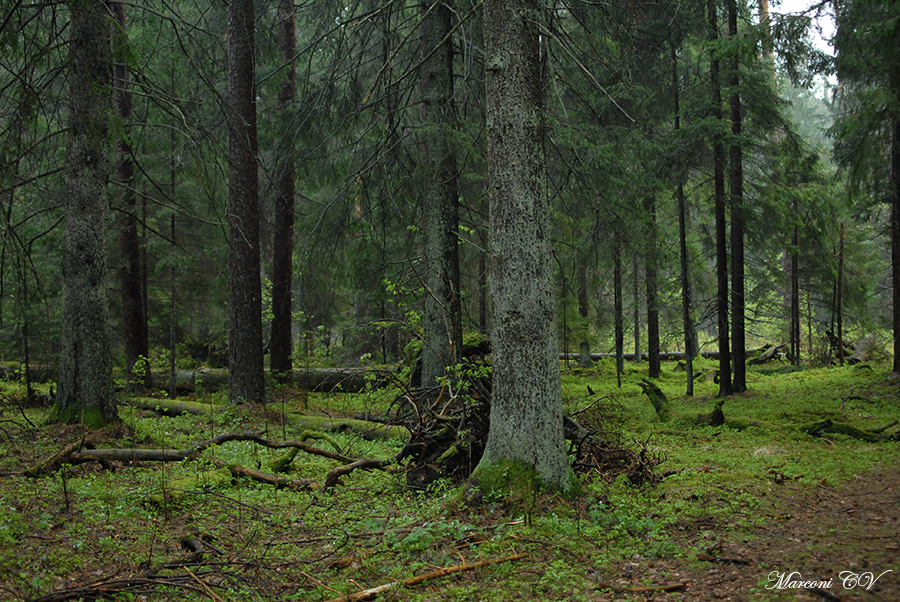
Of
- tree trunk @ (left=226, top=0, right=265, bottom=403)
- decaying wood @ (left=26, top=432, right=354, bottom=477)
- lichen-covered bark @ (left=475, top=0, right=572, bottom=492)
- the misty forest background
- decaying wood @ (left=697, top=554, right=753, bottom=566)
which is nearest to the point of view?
decaying wood @ (left=697, top=554, right=753, bottom=566)

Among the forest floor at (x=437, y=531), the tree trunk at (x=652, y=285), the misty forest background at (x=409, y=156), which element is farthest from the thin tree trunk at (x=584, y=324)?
the forest floor at (x=437, y=531)

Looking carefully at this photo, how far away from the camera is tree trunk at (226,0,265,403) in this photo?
35.2 feet

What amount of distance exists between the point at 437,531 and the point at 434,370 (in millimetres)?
4847

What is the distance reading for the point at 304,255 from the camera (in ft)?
29.6

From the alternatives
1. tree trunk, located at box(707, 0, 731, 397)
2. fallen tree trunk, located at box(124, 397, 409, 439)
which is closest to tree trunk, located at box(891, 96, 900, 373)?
tree trunk, located at box(707, 0, 731, 397)

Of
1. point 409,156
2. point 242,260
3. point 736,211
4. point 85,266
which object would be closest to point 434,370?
point 409,156

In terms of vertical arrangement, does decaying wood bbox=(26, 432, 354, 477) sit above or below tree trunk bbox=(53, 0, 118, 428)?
below

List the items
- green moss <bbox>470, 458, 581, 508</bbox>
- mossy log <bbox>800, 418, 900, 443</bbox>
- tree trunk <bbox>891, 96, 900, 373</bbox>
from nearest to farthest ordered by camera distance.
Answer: green moss <bbox>470, 458, 581, 508</bbox>
mossy log <bbox>800, 418, 900, 443</bbox>
tree trunk <bbox>891, 96, 900, 373</bbox>

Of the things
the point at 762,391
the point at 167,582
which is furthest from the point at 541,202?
the point at 762,391

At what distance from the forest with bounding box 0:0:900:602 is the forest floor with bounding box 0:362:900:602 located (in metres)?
0.03

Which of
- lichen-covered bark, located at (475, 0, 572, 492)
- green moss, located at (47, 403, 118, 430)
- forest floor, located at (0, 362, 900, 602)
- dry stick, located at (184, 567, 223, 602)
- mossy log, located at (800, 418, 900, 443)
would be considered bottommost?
mossy log, located at (800, 418, 900, 443)

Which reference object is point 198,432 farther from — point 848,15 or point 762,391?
point 848,15

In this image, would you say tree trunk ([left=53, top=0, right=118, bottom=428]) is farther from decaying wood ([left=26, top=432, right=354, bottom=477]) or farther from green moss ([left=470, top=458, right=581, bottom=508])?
green moss ([left=470, top=458, right=581, bottom=508])

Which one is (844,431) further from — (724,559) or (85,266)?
(85,266)
